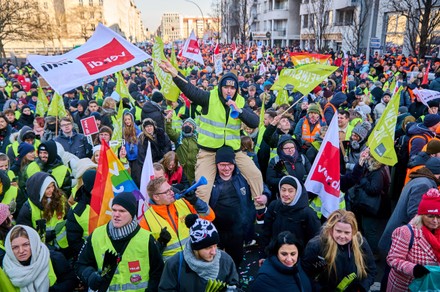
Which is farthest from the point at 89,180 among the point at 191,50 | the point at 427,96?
the point at 191,50

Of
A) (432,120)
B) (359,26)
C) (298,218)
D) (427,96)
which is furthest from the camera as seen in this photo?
(359,26)

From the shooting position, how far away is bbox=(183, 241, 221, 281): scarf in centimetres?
279

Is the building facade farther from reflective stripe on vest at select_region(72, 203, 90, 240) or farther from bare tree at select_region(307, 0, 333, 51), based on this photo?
reflective stripe on vest at select_region(72, 203, 90, 240)

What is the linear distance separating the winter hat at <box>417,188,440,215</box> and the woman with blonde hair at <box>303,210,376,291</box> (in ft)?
2.00

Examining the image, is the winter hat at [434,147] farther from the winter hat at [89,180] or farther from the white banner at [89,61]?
the winter hat at [89,180]

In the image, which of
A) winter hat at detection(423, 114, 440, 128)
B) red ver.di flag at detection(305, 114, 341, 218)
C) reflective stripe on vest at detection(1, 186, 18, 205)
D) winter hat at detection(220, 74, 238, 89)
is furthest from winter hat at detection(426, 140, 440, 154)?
reflective stripe on vest at detection(1, 186, 18, 205)

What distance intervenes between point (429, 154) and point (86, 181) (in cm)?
413

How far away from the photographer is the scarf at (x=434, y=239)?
124 inches

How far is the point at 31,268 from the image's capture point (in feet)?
Answer: 10.3

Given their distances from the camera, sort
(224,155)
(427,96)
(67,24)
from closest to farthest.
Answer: (224,155) → (427,96) → (67,24)

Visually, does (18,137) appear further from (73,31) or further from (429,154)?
(73,31)

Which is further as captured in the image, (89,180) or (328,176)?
(328,176)

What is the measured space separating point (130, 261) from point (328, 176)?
2514 millimetres

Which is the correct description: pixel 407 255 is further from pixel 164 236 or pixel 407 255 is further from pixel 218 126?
pixel 218 126
